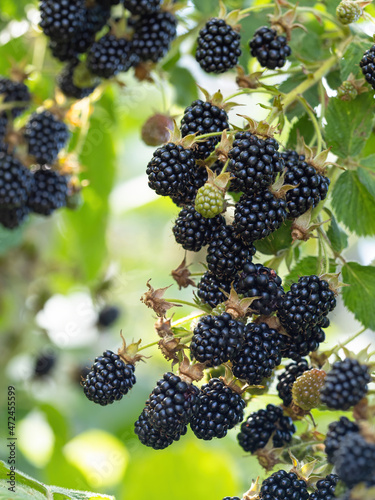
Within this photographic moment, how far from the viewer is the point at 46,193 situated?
7.79 feet

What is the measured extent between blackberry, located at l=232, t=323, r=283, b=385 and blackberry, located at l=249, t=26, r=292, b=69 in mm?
765

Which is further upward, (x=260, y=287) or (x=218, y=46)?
(x=218, y=46)

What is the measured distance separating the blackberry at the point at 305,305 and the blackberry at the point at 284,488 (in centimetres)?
31

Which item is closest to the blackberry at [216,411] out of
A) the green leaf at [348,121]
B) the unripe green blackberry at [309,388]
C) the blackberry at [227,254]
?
the unripe green blackberry at [309,388]

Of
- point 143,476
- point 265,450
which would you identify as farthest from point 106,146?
point 265,450

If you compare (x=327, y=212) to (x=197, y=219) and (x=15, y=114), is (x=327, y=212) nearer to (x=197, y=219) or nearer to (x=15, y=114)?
(x=197, y=219)

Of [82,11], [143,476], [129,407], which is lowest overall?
[129,407]

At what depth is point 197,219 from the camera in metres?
1.45

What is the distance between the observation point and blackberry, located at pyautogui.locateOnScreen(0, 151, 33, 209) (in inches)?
88.4

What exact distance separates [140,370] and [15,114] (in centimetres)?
267

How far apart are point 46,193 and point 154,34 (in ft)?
2.32

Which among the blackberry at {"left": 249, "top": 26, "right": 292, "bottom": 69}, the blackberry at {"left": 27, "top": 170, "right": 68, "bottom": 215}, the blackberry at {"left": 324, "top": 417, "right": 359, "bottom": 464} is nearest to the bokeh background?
the blackberry at {"left": 27, "top": 170, "right": 68, "bottom": 215}

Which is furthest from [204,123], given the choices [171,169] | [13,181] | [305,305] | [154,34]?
[13,181]

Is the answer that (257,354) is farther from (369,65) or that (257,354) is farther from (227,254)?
(369,65)
